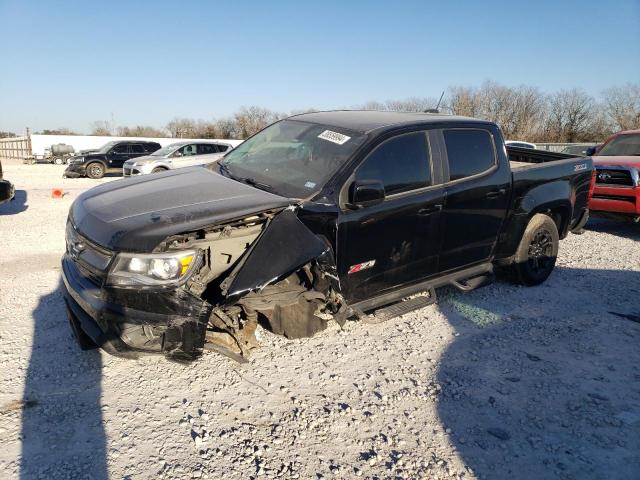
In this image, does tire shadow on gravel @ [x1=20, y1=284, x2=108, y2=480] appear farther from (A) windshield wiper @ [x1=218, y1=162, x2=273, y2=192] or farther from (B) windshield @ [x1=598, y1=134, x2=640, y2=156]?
(B) windshield @ [x1=598, y1=134, x2=640, y2=156]

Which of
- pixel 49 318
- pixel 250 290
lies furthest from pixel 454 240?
pixel 49 318

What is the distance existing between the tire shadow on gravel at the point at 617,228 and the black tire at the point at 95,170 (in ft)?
58.2

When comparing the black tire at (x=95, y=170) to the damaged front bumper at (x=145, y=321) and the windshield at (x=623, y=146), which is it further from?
the windshield at (x=623, y=146)

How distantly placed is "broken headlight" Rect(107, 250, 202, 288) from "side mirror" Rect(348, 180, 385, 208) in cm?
133

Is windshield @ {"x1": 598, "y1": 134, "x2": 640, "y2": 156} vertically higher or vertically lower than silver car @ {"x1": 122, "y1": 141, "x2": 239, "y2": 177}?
higher

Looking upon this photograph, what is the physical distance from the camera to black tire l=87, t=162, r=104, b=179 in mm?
18438

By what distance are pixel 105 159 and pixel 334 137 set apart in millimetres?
17692

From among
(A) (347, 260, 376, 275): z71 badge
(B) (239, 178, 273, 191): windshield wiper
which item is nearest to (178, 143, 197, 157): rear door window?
(B) (239, 178, 273, 191): windshield wiper

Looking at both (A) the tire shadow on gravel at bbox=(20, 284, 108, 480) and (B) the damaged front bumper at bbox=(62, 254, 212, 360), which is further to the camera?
(B) the damaged front bumper at bbox=(62, 254, 212, 360)

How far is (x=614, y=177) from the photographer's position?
7965mm

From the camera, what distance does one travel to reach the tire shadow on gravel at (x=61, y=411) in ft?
7.82

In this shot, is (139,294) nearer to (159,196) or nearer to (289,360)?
(159,196)

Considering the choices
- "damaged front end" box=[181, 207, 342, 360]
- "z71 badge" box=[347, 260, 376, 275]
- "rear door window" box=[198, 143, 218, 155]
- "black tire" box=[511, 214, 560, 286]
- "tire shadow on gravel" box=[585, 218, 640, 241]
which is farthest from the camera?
"rear door window" box=[198, 143, 218, 155]

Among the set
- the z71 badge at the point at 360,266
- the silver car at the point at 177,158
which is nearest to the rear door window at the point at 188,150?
the silver car at the point at 177,158
